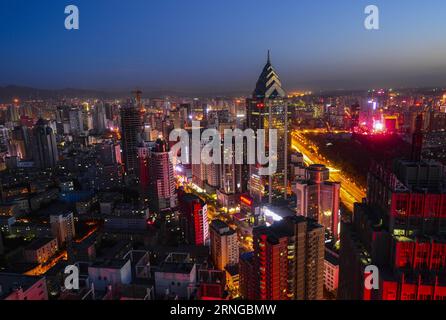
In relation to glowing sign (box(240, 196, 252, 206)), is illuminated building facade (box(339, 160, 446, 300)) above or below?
above

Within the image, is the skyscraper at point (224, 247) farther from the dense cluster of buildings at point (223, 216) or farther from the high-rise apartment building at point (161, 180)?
the high-rise apartment building at point (161, 180)

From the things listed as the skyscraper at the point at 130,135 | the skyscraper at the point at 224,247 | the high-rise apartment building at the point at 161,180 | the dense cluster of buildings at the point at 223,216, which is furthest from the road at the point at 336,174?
the skyscraper at the point at 130,135

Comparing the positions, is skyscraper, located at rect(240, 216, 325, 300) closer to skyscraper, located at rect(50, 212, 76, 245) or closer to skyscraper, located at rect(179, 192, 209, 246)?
skyscraper, located at rect(179, 192, 209, 246)

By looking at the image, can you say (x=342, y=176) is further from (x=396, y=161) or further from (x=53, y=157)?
(x=53, y=157)

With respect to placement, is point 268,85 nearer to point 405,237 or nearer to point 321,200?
point 321,200

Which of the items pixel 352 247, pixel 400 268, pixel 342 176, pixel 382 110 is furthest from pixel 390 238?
pixel 382 110

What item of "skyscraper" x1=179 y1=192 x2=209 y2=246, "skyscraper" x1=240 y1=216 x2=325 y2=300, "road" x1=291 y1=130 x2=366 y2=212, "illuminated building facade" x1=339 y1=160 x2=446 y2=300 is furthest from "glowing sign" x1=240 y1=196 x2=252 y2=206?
"illuminated building facade" x1=339 y1=160 x2=446 y2=300

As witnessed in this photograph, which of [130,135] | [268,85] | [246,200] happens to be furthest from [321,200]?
[130,135]
